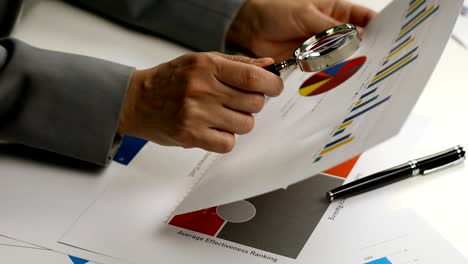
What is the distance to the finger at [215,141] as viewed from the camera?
78 centimetres

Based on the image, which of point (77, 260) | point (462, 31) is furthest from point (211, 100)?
point (462, 31)

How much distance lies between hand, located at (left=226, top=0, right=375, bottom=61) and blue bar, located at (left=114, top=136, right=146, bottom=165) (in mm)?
293

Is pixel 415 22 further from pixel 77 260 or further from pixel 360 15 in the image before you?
pixel 77 260

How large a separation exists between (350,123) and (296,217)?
0.45ft

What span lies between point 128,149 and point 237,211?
203 mm

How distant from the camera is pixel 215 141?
0.79m

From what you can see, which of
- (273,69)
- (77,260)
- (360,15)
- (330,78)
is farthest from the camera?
(360,15)

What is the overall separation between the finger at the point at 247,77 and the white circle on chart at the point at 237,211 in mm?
145

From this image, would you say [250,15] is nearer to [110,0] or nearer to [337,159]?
Answer: [110,0]

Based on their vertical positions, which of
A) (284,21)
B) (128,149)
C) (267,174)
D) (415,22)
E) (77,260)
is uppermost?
(284,21)

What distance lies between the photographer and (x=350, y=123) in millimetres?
700

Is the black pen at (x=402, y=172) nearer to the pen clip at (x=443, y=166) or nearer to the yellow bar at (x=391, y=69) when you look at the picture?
the pen clip at (x=443, y=166)

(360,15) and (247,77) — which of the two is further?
(360,15)

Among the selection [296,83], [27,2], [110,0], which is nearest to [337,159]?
[296,83]
